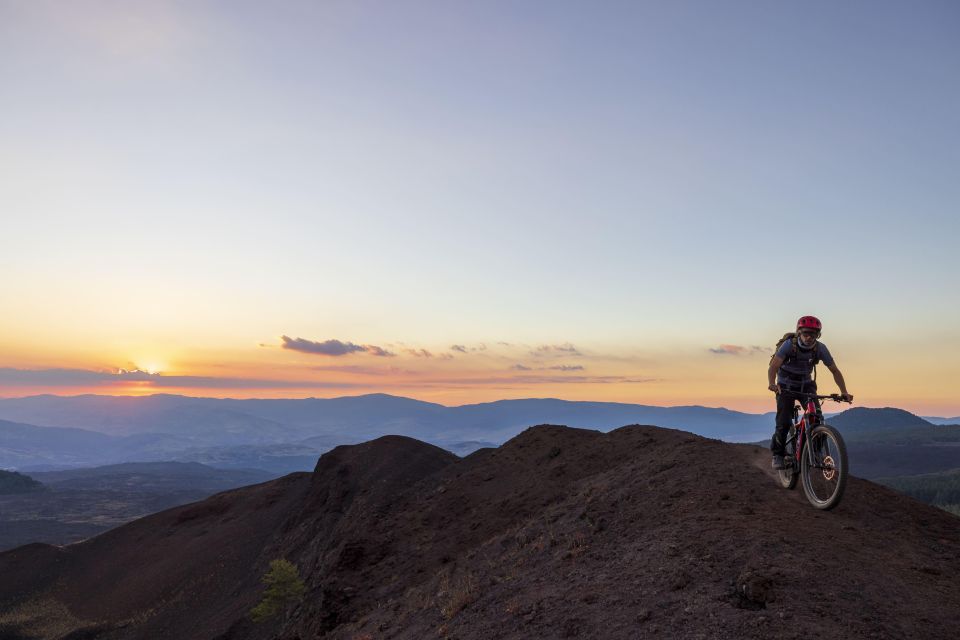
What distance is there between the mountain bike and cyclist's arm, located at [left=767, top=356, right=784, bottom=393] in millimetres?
571

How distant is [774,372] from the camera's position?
1270cm

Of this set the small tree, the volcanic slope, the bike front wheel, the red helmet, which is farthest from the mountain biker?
the small tree

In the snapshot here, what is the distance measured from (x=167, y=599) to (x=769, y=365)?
50.8m

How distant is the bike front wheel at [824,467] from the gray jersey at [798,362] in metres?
1.24

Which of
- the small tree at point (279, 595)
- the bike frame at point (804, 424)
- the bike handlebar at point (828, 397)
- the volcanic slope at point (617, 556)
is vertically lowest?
the small tree at point (279, 595)

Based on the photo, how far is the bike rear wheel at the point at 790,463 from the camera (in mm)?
12562

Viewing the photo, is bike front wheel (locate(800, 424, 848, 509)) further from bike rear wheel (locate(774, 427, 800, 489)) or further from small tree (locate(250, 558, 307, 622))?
small tree (locate(250, 558, 307, 622))

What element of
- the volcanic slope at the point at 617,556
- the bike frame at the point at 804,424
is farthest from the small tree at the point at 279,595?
the bike frame at the point at 804,424

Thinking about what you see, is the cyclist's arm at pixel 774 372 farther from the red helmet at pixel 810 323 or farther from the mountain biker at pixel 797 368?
the red helmet at pixel 810 323

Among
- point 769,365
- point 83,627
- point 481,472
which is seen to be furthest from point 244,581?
point 769,365

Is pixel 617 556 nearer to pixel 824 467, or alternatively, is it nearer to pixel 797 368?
pixel 824 467

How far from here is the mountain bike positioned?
1096 cm

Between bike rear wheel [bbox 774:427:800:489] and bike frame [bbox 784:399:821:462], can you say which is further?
bike rear wheel [bbox 774:427:800:489]

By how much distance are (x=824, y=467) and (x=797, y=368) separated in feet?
7.38
